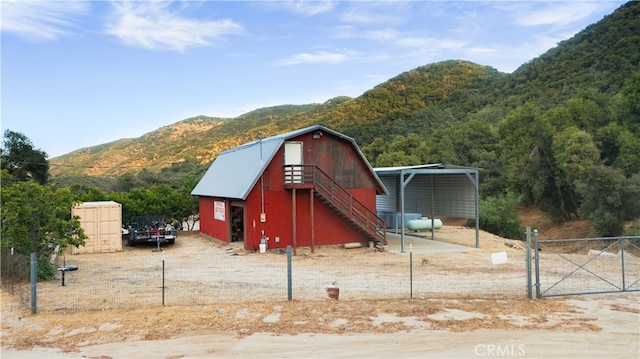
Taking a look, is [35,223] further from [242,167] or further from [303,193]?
[303,193]

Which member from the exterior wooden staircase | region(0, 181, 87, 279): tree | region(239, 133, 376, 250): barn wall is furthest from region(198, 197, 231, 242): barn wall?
region(0, 181, 87, 279): tree

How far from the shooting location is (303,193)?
23.8m

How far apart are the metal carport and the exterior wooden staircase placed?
1.94 m

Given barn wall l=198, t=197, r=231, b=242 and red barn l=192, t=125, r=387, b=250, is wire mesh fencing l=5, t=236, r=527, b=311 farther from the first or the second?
barn wall l=198, t=197, r=231, b=242

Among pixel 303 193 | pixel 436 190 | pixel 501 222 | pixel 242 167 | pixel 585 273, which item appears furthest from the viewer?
pixel 501 222

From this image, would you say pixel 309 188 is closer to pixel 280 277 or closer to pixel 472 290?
pixel 280 277

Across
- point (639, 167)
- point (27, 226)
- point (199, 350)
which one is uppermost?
point (639, 167)

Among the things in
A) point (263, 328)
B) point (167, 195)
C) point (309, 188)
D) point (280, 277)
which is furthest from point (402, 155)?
point (263, 328)

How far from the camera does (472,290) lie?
13594 millimetres

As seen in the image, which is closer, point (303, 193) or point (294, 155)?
point (303, 193)

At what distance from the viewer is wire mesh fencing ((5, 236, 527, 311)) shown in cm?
1283

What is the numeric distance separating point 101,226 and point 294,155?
391 inches

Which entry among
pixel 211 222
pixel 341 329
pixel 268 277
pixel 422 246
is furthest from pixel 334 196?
pixel 341 329

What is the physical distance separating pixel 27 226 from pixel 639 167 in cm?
3768
